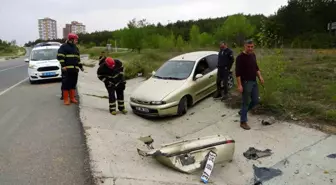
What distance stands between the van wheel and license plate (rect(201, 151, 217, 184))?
123 inches

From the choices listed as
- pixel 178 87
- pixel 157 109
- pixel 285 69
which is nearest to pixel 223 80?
pixel 178 87

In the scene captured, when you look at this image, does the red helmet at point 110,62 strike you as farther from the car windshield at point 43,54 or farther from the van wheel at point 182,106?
the car windshield at point 43,54

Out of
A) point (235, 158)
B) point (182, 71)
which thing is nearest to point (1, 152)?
point (235, 158)

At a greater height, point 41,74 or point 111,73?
point 111,73

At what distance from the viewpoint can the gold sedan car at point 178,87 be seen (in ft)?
26.1

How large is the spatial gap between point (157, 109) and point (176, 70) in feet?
5.92

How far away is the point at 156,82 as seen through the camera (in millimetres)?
8805

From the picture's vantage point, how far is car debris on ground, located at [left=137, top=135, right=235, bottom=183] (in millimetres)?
4977

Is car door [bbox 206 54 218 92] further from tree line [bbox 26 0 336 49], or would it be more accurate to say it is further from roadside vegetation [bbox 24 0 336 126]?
tree line [bbox 26 0 336 49]

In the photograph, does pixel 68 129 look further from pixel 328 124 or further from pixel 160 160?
pixel 328 124

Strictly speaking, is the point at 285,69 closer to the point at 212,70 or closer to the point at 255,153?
the point at 212,70

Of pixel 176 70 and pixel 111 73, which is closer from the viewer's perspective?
pixel 111 73

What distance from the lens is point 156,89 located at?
27.3 ft

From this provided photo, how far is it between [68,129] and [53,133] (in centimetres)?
35
